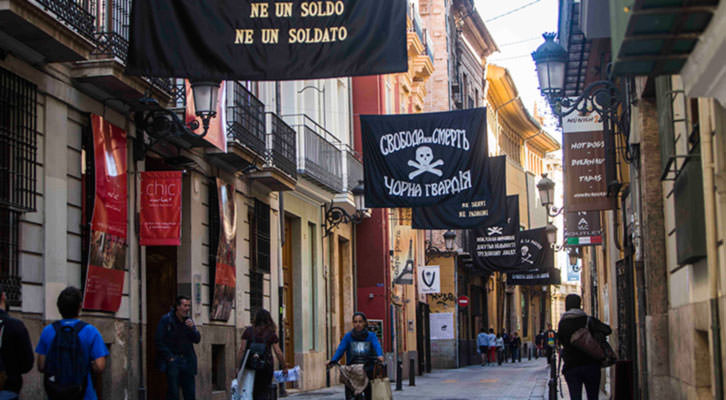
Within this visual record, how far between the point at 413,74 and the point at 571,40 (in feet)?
71.0

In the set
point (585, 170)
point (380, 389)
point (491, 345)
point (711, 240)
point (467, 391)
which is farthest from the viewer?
point (491, 345)

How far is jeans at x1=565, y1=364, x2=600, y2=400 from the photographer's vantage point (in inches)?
512

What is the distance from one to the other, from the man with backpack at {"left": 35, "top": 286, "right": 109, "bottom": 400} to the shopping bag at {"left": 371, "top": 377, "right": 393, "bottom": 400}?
18.2ft

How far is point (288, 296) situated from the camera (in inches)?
1005

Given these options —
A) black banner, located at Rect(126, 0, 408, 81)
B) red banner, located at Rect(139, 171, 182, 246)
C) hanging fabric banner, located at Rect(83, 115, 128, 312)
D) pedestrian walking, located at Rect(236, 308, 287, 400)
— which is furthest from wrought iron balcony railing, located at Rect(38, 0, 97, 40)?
pedestrian walking, located at Rect(236, 308, 287, 400)

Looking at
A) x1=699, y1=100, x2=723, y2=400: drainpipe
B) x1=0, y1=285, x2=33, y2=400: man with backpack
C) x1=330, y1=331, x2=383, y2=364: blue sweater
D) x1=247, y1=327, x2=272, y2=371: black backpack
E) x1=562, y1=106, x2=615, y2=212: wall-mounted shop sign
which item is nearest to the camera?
x1=0, y1=285, x2=33, y2=400: man with backpack

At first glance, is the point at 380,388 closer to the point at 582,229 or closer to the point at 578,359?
the point at 578,359

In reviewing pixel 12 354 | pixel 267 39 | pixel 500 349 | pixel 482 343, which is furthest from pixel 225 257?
pixel 500 349

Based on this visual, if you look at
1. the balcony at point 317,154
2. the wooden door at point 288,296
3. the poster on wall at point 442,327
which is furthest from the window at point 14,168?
the poster on wall at point 442,327

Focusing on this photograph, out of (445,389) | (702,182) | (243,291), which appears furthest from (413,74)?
(702,182)

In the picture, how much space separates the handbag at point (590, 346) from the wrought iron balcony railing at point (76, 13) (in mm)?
6764

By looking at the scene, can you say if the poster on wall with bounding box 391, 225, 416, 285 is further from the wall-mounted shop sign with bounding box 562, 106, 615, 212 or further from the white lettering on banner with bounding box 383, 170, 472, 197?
the wall-mounted shop sign with bounding box 562, 106, 615, 212

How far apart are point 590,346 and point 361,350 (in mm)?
3056

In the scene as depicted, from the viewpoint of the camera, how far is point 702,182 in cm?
962
